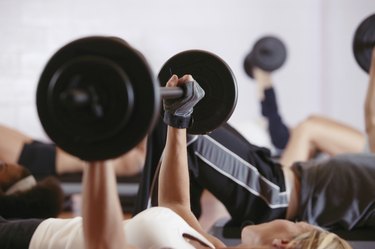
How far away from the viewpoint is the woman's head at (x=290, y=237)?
1376 mm

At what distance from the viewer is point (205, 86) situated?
5.51ft

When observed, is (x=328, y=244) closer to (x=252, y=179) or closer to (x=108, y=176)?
(x=108, y=176)

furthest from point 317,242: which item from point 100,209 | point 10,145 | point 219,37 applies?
point 219,37

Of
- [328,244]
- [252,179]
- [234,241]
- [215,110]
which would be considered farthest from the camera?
[252,179]

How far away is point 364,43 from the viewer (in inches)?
98.3

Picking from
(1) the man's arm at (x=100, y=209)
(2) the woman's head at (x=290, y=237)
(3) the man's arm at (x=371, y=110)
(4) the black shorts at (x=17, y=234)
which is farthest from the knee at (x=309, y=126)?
(1) the man's arm at (x=100, y=209)

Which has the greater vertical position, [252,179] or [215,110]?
[215,110]

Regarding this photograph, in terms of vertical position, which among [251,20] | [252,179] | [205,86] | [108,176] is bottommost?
[252,179]

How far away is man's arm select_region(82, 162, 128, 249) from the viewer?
3.64ft

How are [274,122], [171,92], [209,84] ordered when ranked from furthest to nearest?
[274,122] < [209,84] < [171,92]

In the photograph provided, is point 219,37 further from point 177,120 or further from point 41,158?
point 177,120

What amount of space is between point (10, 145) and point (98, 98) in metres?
2.23

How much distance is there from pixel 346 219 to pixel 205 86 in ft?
2.48

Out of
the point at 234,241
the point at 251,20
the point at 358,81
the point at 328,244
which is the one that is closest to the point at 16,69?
the point at 251,20
